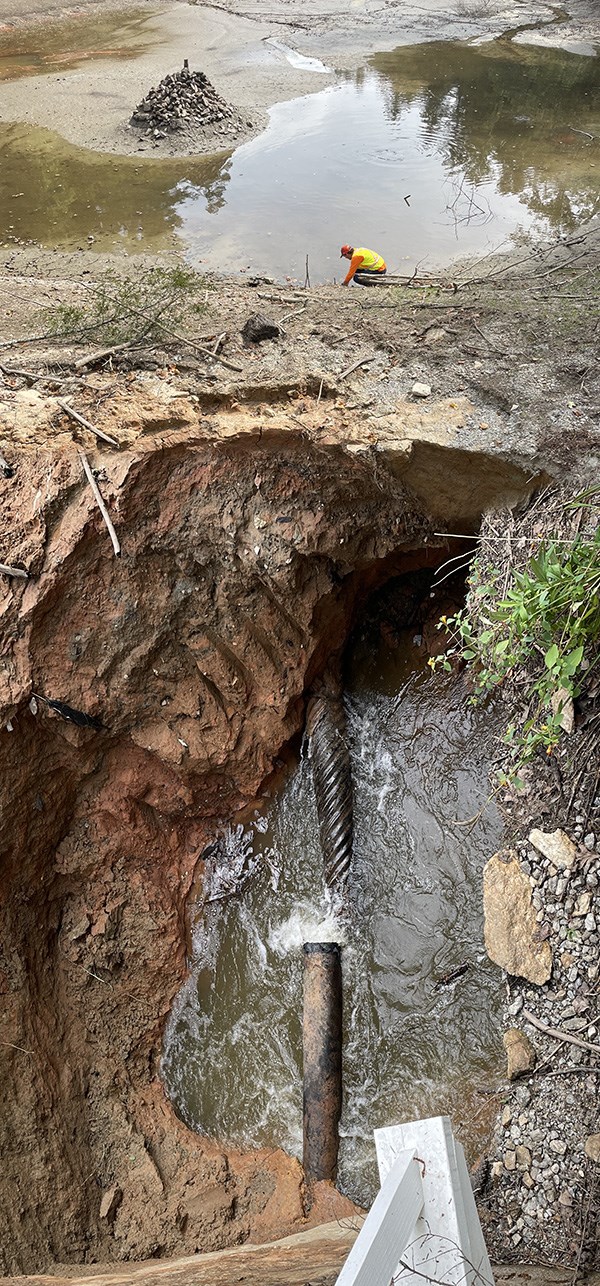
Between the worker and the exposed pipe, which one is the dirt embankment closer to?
the exposed pipe

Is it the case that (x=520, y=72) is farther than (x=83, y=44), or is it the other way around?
(x=83, y=44)

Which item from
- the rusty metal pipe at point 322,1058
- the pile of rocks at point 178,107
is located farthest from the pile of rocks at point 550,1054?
the pile of rocks at point 178,107

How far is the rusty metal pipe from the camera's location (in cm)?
403

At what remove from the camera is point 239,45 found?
13.0 meters

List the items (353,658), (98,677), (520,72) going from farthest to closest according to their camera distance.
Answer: (520,72) < (353,658) < (98,677)

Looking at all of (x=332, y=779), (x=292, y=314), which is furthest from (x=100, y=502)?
(x=332, y=779)

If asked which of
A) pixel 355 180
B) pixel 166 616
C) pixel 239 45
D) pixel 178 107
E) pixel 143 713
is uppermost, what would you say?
pixel 239 45

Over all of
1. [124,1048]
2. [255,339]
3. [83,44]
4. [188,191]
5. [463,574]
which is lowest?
[124,1048]

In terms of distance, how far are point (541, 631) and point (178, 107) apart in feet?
32.3

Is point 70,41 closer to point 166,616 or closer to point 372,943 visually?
point 166,616

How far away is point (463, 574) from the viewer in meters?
4.85

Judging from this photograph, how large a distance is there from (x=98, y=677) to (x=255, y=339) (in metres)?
2.24

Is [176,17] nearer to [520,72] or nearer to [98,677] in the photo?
[520,72]

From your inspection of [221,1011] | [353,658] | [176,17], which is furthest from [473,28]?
[221,1011]
